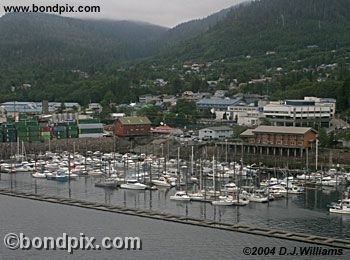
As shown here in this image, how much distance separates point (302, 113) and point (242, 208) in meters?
13.3

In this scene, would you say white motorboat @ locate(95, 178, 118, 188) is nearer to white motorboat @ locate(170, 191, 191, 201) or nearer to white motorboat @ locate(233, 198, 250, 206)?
white motorboat @ locate(170, 191, 191, 201)

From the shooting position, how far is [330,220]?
1365 cm

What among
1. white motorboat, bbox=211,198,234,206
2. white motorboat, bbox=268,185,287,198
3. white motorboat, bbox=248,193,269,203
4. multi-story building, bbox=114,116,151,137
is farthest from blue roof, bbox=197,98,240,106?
white motorboat, bbox=211,198,234,206

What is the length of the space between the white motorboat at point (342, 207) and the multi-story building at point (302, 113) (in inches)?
498

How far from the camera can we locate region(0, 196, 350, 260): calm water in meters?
11.1

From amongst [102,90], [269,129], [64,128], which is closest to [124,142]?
[64,128]

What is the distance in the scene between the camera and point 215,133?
90.0ft

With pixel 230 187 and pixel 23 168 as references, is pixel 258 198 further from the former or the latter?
pixel 23 168

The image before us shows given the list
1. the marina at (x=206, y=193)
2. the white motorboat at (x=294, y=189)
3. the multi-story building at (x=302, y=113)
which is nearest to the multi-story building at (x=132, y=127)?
the multi-story building at (x=302, y=113)

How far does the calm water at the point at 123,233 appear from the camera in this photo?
11.1 meters

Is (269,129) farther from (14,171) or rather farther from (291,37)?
(291,37)

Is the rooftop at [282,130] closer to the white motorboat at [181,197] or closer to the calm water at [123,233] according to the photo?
the white motorboat at [181,197]

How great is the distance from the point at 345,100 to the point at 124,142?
10234 mm

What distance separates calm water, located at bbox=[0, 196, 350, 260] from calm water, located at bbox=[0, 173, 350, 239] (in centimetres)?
120
